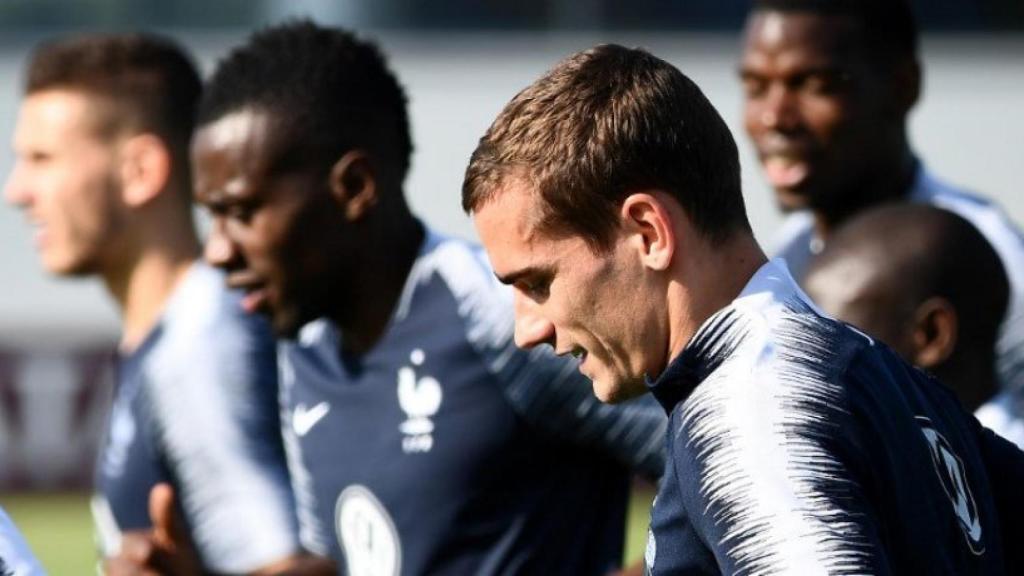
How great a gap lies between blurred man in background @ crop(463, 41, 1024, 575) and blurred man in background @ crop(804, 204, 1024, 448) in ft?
3.85

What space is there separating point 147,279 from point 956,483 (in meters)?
3.11

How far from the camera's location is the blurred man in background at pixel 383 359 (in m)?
3.77

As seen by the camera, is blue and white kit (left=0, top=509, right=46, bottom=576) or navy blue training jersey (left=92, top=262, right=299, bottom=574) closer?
blue and white kit (left=0, top=509, right=46, bottom=576)

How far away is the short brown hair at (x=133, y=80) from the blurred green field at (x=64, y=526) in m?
4.42

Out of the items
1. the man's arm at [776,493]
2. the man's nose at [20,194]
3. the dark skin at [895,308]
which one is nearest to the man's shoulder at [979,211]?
the dark skin at [895,308]

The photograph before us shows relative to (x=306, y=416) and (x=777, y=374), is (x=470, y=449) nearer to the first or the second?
(x=306, y=416)

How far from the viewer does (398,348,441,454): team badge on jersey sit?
3850 millimetres

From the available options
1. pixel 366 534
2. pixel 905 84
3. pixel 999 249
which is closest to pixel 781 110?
pixel 905 84

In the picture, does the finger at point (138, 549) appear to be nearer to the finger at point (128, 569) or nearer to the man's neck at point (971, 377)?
the finger at point (128, 569)

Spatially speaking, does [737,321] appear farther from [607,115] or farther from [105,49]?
[105,49]

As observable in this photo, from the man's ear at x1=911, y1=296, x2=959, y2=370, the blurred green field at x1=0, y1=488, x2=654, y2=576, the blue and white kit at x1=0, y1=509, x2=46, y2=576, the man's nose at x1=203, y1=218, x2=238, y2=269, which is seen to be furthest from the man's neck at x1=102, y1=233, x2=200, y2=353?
the blurred green field at x1=0, y1=488, x2=654, y2=576

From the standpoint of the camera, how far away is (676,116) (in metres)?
2.44

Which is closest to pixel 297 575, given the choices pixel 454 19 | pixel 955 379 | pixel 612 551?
pixel 612 551

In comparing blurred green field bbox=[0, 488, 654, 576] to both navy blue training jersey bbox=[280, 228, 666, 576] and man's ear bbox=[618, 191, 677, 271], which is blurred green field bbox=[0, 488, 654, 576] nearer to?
navy blue training jersey bbox=[280, 228, 666, 576]
